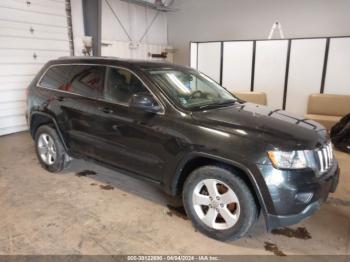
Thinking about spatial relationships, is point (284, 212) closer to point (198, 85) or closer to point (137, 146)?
point (137, 146)

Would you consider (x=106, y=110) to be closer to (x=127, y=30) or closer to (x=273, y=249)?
(x=273, y=249)

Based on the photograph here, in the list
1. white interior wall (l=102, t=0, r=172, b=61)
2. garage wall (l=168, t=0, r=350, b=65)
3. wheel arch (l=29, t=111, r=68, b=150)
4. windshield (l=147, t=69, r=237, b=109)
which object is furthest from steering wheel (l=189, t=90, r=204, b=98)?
garage wall (l=168, t=0, r=350, b=65)

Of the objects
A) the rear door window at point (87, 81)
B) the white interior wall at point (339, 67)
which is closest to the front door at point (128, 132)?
the rear door window at point (87, 81)

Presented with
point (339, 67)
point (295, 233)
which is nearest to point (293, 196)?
point (295, 233)

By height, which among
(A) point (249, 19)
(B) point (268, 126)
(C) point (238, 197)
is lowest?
(C) point (238, 197)

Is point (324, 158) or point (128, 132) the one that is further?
point (128, 132)

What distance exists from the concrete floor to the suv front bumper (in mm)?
384

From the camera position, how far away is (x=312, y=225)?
2.70 metres

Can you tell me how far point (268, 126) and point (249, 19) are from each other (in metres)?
7.11

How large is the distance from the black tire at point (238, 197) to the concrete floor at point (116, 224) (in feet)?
0.32

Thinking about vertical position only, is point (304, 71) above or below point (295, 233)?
above

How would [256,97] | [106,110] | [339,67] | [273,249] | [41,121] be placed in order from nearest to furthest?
[273,249] < [106,110] < [41,121] < [339,67] < [256,97]

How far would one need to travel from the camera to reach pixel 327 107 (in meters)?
6.21

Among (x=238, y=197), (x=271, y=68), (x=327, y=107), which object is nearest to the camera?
(x=238, y=197)
